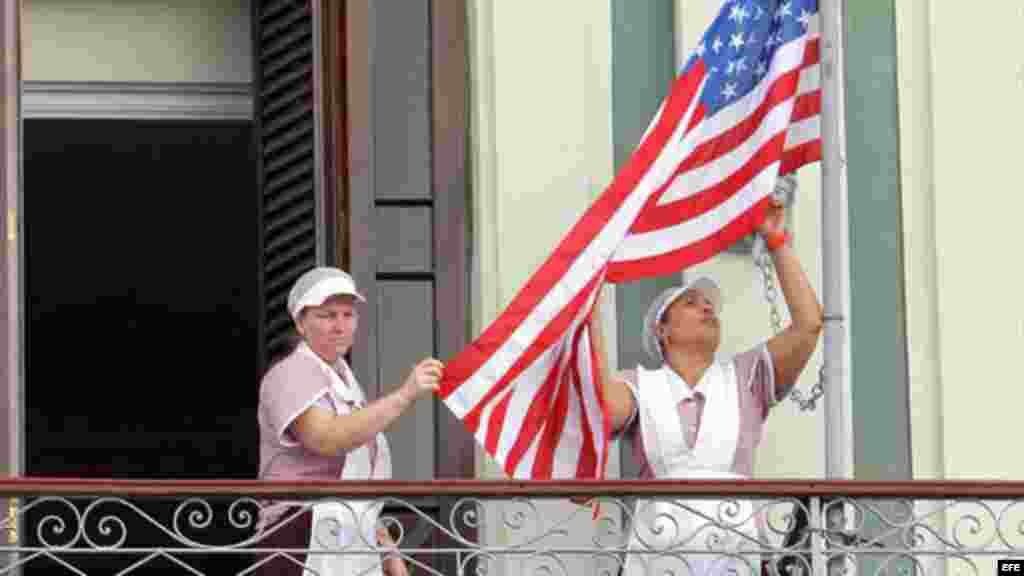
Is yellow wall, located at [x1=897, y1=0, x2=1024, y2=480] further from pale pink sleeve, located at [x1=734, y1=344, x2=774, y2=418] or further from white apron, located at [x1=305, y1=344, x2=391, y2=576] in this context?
white apron, located at [x1=305, y1=344, x2=391, y2=576]

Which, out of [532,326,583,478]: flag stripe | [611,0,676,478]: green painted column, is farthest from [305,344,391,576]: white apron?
[611,0,676,478]: green painted column

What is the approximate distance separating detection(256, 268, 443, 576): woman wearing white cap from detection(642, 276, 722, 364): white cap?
0.68 m

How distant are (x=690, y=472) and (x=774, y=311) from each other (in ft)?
2.51

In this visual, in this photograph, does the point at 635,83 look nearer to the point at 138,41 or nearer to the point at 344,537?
the point at 138,41

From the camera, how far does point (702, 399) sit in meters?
12.2

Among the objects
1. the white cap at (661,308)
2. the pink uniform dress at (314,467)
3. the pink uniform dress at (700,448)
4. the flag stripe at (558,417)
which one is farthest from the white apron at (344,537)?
the white cap at (661,308)

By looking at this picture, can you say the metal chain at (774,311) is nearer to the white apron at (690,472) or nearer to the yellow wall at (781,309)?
the yellow wall at (781,309)

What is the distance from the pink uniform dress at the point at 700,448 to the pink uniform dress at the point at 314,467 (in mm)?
722

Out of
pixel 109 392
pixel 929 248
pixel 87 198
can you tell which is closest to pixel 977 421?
pixel 929 248

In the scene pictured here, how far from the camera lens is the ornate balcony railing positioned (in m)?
11.5

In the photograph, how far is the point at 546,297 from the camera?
12047mm

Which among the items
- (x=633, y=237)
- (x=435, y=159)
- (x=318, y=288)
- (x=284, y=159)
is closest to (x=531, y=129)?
(x=435, y=159)

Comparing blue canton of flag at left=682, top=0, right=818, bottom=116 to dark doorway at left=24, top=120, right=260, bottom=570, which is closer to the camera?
blue canton of flag at left=682, top=0, right=818, bottom=116

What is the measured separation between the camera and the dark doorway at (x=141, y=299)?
15.1m
